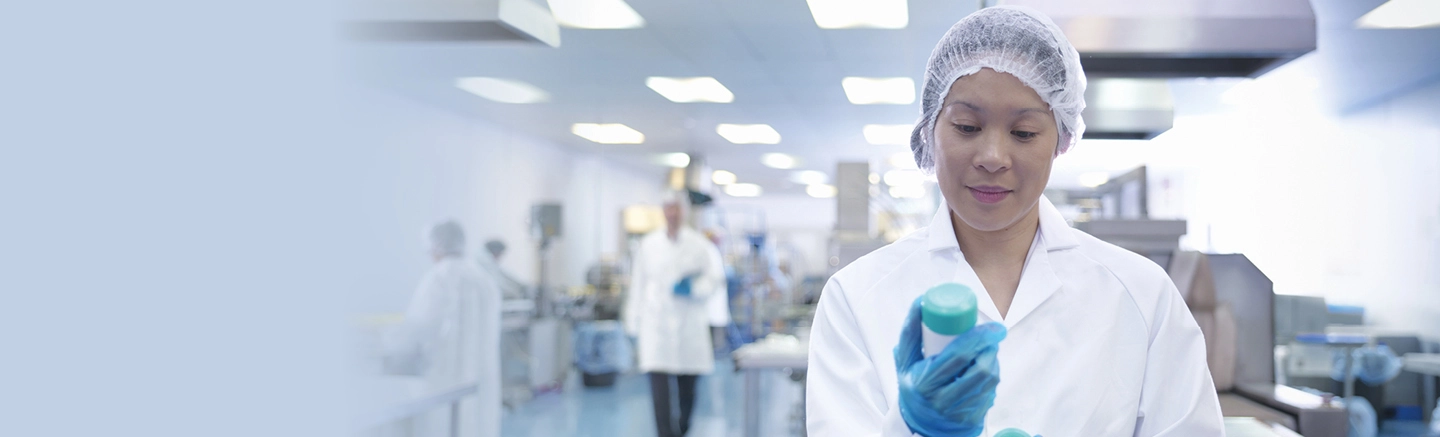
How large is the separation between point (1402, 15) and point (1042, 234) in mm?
3816

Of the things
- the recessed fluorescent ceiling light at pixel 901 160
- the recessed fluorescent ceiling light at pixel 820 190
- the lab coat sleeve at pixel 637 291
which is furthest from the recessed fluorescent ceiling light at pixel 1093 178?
the lab coat sleeve at pixel 637 291

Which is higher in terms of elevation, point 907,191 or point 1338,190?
point 907,191

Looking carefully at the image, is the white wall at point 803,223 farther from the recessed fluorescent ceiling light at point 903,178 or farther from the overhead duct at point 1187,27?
the overhead duct at point 1187,27

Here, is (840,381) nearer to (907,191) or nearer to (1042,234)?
(1042,234)

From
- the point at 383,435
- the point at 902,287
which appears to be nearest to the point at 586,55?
the point at 383,435

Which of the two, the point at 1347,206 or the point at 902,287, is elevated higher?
the point at 1347,206

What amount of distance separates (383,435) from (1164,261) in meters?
2.48

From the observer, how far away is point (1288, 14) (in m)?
1.50

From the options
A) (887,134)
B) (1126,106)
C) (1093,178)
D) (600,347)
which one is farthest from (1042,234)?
(1093,178)

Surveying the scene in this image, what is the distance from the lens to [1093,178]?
29.8ft

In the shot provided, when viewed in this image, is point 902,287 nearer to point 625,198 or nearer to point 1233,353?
point 1233,353

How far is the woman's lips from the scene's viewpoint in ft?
2.61

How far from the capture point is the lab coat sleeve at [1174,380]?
0.79 m

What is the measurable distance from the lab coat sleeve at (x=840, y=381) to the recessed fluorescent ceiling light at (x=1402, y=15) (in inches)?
147
